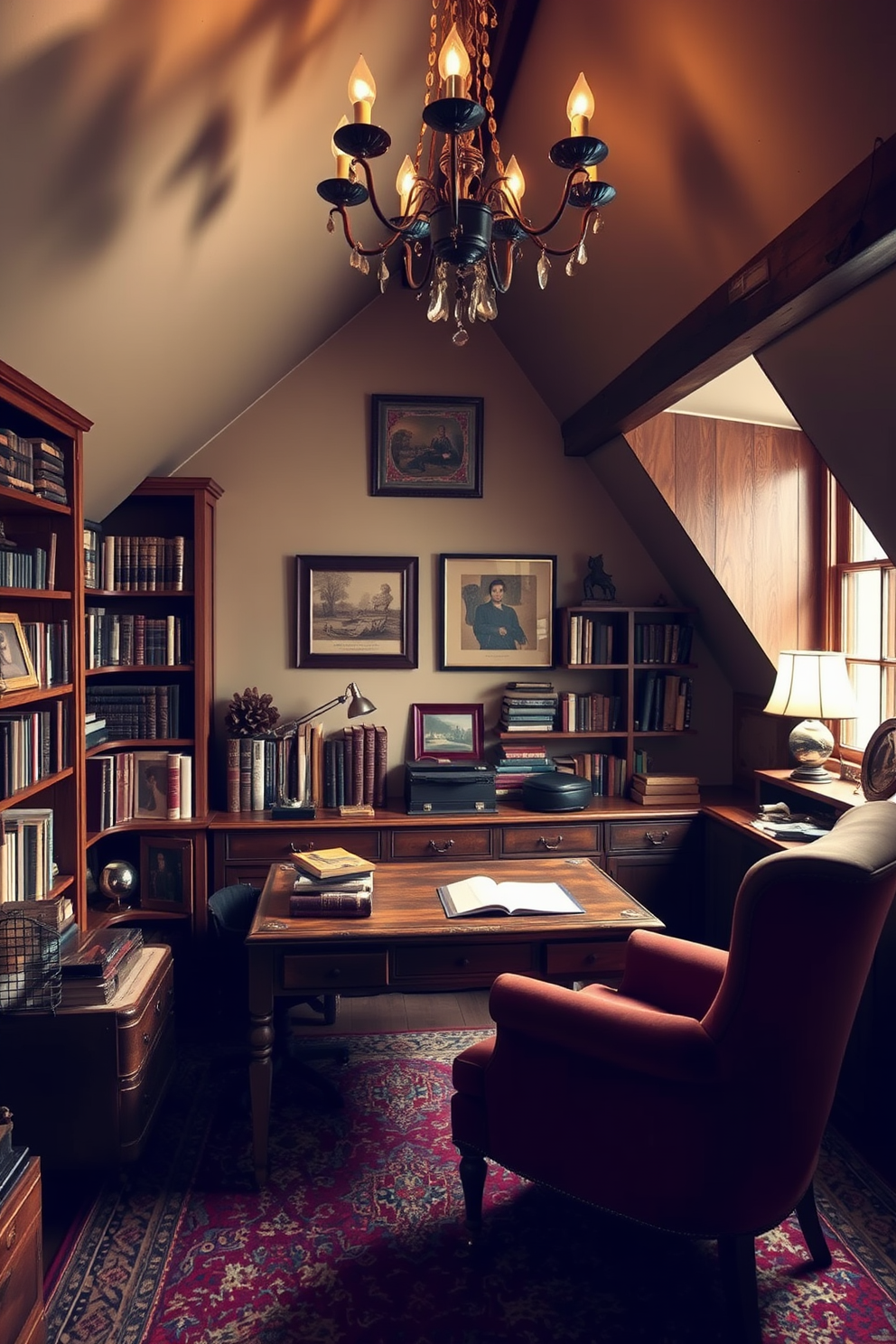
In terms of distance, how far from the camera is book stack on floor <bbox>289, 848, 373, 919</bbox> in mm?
2707

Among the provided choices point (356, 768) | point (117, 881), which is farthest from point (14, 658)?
point (356, 768)

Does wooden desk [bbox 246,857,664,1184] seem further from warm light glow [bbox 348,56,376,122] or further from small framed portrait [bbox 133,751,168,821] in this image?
warm light glow [bbox 348,56,376,122]

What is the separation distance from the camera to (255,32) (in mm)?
2064

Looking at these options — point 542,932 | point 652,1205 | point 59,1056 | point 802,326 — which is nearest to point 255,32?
point 802,326

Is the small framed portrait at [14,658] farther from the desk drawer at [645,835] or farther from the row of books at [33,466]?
the desk drawer at [645,835]

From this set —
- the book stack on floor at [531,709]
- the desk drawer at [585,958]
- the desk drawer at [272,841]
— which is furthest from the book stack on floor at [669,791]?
the desk drawer at [585,958]

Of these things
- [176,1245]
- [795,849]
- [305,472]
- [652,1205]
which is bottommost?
[176,1245]

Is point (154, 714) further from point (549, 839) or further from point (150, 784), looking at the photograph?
point (549, 839)

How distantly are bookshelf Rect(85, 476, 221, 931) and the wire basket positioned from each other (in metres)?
1.32

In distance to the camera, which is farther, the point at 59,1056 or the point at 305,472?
the point at 305,472

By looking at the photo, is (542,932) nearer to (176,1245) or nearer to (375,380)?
(176,1245)

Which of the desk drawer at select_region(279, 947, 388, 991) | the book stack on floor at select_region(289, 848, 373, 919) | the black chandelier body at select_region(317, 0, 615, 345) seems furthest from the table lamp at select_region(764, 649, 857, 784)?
the black chandelier body at select_region(317, 0, 615, 345)

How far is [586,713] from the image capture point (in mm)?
4504

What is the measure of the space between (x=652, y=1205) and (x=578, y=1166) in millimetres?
181
